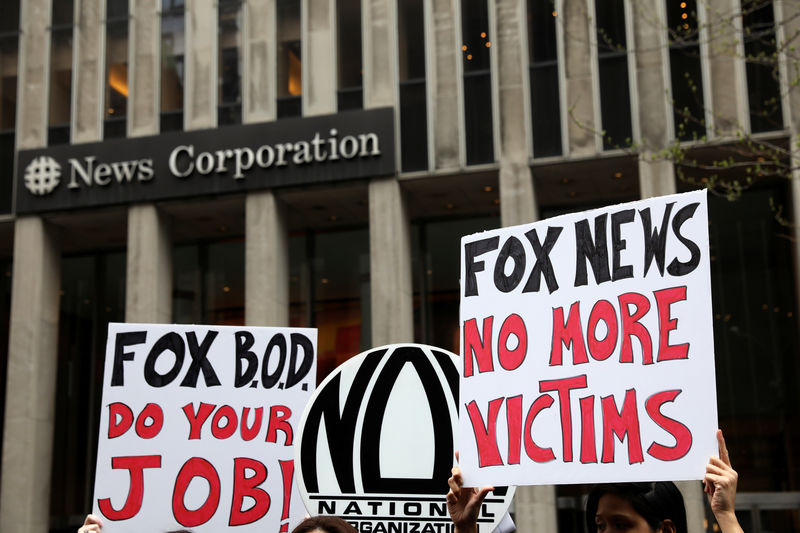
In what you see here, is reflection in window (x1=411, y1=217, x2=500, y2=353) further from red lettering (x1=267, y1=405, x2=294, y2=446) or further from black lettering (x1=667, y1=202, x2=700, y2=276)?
black lettering (x1=667, y1=202, x2=700, y2=276)

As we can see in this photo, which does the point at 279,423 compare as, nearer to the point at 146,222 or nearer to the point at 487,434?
the point at 487,434

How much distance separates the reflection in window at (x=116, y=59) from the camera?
73.9ft

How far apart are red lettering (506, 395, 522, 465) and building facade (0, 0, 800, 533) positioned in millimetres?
14670

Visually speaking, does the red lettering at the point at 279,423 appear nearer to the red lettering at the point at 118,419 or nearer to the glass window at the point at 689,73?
the red lettering at the point at 118,419

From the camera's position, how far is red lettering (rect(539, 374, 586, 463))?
14.0 ft

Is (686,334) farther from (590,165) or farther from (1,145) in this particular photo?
(1,145)

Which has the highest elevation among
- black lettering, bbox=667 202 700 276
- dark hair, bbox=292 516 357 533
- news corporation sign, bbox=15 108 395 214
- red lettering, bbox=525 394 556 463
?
news corporation sign, bbox=15 108 395 214

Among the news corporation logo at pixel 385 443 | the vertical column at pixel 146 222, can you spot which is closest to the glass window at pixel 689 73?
the vertical column at pixel 146 222

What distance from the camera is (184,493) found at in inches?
231

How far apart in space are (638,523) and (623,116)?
1635 centimetres

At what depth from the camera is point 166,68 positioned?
22328 mm

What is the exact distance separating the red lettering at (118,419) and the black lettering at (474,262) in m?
2.44

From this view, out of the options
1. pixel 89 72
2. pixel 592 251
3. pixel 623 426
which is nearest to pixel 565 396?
pixel 623 426

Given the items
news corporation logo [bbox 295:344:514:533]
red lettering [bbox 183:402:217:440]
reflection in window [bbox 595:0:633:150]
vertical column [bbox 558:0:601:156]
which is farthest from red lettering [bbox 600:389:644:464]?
vertical column [bbox 558:0:601:156]
